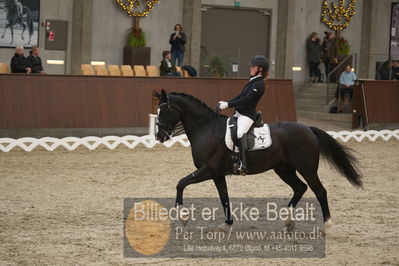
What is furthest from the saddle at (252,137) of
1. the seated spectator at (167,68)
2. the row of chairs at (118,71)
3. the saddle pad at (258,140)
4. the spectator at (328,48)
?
the spectator at (328,48)

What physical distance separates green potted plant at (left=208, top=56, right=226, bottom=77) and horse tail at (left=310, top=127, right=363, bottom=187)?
40.7ft

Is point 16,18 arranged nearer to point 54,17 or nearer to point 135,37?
point 54,17

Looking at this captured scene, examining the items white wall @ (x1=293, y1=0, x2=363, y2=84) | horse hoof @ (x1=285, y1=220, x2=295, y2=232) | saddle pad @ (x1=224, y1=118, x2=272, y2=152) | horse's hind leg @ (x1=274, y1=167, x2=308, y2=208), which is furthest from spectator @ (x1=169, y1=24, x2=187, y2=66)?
horse hoof @ (x1=285, y1=220, x2=295, y2=232)

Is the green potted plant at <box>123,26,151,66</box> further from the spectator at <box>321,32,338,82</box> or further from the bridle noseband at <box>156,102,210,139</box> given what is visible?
the bridle noseband at <box>156,102,210,139</box>

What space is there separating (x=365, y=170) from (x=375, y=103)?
694 centimetres

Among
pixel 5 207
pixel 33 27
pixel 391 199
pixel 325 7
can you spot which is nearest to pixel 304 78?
pixel 325 7

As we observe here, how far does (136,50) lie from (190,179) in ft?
54.9

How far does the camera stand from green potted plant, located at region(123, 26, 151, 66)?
24984 millimetres

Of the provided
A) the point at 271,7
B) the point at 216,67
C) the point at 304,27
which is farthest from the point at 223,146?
the point at 304,27

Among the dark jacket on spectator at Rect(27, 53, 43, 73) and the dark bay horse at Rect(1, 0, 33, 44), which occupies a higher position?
the dark bay horse at Rect(1, 0, 33, 44)

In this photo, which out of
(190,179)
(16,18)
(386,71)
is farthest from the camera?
(386,71)

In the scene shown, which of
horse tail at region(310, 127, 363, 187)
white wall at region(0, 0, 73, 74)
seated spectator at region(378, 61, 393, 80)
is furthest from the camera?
seated spectator at region(378, 61, 393, 80)

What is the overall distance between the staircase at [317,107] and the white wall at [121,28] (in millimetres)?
4794

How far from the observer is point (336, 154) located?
9422 mm
